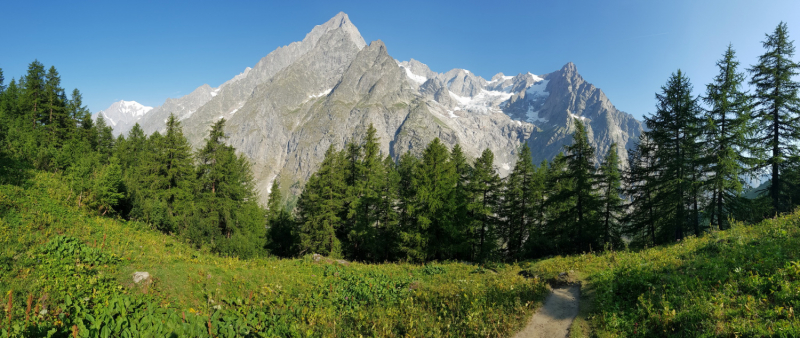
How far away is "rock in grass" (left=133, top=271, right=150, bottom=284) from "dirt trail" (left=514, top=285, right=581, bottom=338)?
11347 mm

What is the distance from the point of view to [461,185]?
90.1 feet

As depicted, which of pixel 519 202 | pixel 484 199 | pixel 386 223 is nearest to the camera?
pixel 386 223

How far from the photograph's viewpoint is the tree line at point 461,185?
1912 cm

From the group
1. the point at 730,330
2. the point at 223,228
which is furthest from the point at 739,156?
the point at 223,228

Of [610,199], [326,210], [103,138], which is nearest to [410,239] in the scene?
[326,210]

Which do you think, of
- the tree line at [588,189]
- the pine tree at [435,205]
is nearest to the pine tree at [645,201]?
the tree line at [588,189]

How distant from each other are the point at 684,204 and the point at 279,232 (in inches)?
1678

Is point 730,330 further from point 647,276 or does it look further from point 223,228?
point 223,228

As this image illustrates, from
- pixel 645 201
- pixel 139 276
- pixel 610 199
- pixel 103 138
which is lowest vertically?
pixel 139 276

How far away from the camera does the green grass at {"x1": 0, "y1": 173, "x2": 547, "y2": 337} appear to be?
5.46 metres

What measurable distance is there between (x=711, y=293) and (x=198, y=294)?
14.6m

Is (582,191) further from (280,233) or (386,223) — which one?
(280,233)

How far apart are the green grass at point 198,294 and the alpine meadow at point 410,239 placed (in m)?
0.07

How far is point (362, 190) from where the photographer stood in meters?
28.3
